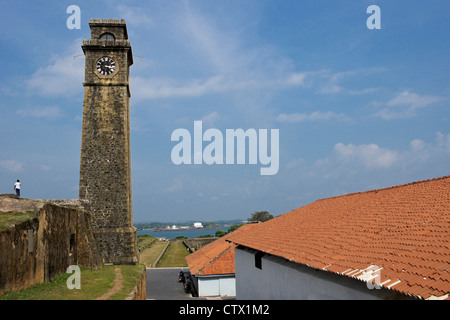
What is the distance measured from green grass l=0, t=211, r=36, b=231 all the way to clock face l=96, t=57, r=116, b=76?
14.4 m

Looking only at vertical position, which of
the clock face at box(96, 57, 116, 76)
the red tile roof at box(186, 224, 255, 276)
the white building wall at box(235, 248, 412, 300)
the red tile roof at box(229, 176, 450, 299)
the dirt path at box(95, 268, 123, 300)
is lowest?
the red tile roof at box(186, 224, 255, 276)

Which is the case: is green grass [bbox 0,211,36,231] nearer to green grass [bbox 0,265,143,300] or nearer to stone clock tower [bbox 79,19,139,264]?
green grass [bbox 0,265,143,300]

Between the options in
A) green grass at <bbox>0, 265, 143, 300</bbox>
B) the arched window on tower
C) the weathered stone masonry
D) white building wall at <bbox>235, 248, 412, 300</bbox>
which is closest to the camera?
white building wall at <bbox>235, 248, 412, 300</bbox>

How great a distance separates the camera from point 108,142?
75.2 ft

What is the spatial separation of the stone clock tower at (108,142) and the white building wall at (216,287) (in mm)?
4690

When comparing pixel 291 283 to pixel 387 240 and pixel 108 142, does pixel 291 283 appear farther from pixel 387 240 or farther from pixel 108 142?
pixel 108 142

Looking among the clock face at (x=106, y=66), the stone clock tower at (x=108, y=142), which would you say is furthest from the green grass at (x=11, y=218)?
the clock face at (x=106, y=66)

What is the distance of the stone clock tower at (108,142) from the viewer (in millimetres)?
22266

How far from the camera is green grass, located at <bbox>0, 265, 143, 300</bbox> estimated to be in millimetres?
9523

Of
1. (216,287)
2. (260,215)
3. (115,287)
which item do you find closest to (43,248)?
(115,287)

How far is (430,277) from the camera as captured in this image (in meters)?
5.58

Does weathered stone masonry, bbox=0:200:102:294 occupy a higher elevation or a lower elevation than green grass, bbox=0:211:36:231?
lower

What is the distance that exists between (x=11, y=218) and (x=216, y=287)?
1599cm

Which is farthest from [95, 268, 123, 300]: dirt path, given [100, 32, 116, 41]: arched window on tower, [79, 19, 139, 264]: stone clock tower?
[100, 32, 116, 41]: arched window on tower
